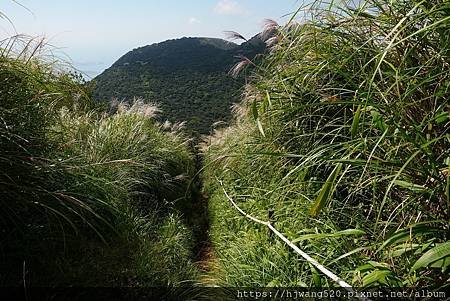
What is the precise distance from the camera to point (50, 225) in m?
2.14

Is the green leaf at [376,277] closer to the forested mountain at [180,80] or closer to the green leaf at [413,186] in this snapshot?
the green leaf at [413,186]

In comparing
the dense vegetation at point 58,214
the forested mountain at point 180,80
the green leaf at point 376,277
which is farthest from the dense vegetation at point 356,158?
the forested mountain at point 180,80

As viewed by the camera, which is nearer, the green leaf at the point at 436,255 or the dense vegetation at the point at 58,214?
the green leaf at the point at 436,255

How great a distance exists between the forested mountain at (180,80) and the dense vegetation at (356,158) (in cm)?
677

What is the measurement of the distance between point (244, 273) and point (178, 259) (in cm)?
88

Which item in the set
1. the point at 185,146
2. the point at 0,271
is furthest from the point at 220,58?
the point at 0,271

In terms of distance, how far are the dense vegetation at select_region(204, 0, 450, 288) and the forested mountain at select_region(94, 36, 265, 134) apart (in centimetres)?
677

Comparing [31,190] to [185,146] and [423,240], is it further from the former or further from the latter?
[185,146]

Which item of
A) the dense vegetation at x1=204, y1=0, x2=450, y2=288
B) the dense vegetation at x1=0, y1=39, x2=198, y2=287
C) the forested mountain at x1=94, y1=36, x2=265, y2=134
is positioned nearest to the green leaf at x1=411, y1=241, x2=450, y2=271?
the dense vegetation at x1=204, y1=0, x2=450, y2=288

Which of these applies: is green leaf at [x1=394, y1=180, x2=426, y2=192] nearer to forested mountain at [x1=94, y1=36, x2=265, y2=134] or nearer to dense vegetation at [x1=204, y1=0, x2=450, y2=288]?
dense vegetation at [x1=204, y1=0, x2=450, y2=288]

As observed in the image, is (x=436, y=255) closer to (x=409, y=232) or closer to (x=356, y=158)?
(x=409, y=232)

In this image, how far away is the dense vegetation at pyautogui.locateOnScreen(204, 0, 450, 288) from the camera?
1338mm

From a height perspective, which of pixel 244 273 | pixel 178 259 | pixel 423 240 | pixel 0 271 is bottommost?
pixel 178 259

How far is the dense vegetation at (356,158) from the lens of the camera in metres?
1.34
